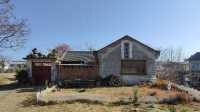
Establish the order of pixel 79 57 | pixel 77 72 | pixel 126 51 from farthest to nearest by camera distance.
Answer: pixel 79 57 → pixel 77 72 → pixel 126 51

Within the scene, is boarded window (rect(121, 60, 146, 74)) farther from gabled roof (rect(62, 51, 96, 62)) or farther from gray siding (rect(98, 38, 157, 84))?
gabled roof (rect(62, 51, 96, 62))

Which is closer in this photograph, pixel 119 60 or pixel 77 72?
pixel 119 60

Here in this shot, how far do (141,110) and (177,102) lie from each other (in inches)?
150

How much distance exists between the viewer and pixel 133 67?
103 feet

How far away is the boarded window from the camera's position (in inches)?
1233

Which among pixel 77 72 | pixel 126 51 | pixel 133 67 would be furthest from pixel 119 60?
pixel 77 72

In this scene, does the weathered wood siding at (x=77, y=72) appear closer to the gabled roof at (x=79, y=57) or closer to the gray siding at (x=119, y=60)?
the gray siding at (x=119, y=60)

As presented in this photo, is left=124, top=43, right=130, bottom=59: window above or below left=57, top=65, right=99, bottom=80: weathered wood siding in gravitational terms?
above

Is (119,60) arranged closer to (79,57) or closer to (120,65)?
(120,65)

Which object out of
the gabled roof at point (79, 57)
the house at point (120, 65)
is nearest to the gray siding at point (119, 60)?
the house at point (120, 65)

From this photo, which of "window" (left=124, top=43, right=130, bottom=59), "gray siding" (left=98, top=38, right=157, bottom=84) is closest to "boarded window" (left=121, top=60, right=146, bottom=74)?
"gray siding" (left=98, top=38, right=157, bottom=84)

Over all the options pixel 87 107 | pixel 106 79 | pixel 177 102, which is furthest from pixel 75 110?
pixel 106 79

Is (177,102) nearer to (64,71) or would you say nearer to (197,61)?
(64,71)

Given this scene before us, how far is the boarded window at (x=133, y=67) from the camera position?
31.3 m
